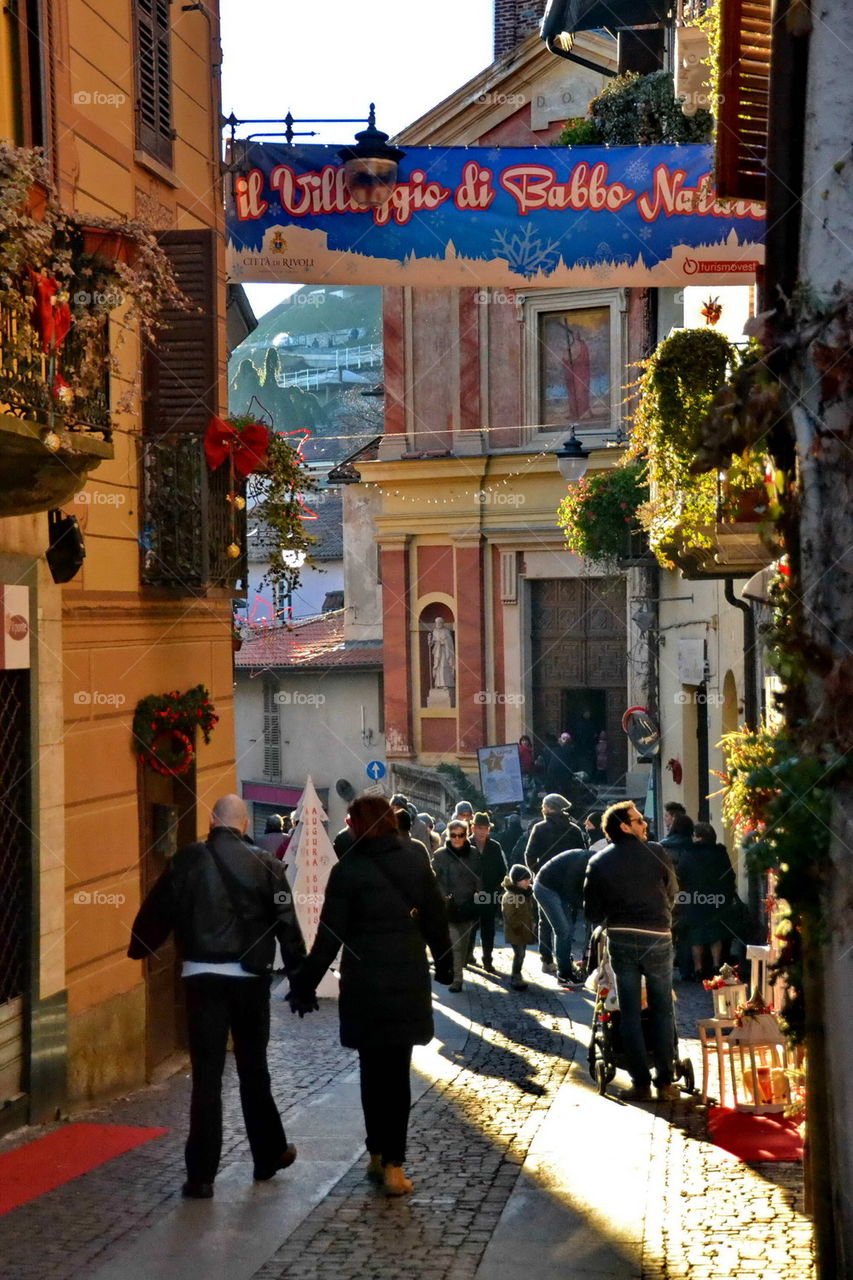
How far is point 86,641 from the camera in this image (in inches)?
404

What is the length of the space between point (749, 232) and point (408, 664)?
21.3 meters

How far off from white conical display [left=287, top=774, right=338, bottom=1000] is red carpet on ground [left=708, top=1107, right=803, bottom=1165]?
252 inches

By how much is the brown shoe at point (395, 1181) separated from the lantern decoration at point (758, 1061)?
2.22 metres

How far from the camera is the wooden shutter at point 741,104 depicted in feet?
24.1

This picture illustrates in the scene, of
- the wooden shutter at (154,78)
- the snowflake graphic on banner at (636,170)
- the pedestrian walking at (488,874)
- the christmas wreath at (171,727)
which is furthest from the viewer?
the pedestrian walking at (488,874)

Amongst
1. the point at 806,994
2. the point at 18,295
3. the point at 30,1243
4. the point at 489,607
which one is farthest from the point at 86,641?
the point at 489,607

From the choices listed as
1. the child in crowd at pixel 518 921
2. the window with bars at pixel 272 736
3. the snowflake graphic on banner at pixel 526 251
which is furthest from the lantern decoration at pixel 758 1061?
the window with bars at pixel 272 736

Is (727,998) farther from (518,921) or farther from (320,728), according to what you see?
(320,728)

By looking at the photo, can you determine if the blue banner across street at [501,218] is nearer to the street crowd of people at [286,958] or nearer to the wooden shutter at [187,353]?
the wooden shutter at [187,353]

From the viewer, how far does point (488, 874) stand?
15.9m

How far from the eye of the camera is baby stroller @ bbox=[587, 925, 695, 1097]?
9688mm

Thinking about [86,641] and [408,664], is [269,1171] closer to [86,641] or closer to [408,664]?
[86,641]

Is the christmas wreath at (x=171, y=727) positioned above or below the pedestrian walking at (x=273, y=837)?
above

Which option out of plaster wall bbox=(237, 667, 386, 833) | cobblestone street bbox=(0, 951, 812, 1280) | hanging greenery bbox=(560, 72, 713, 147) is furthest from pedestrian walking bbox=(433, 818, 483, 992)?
plaster wall bbox=(237, 667, 386, 833)
